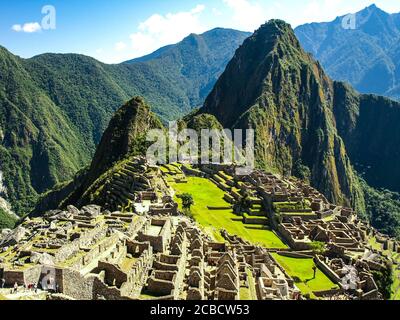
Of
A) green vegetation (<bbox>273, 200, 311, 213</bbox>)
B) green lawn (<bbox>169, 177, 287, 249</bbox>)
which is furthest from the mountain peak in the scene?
green vegetation (<bbox>273, 200, 311, 213</bbox>)

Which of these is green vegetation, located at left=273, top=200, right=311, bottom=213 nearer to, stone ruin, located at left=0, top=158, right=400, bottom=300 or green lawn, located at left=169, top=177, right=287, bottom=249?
green lawn, located at left=169, top=177, right=287, bottom=249

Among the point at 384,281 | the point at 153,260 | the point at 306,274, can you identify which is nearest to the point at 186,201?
the point at 306,274

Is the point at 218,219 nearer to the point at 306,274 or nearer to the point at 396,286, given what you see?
the point at 306,274

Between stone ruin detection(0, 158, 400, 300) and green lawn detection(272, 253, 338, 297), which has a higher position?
stone ruin detection(0, 158, 400, 300)

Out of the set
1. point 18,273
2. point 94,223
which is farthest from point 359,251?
point 18,273
